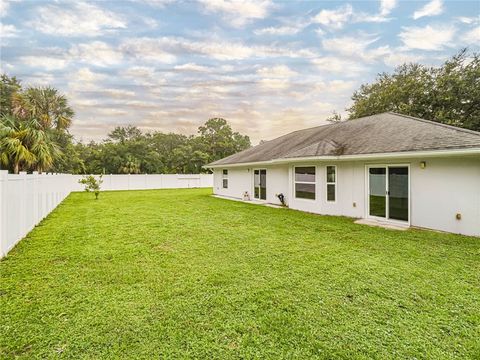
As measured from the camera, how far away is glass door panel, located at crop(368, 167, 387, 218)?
8156 mm

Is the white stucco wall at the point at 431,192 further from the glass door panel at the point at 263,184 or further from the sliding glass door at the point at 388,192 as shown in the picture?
the glass door panel at the point at 263,184

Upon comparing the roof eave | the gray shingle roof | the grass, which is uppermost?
the gray shingle roof

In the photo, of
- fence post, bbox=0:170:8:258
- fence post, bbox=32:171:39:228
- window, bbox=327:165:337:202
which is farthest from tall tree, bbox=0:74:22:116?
window, bbox=327:165:337:202

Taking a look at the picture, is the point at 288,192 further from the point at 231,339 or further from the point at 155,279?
the point at 231,339

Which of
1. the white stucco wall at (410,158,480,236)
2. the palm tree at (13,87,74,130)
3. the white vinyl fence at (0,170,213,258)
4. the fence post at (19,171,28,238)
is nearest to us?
the white vinyl fence at (0,170,213,258)

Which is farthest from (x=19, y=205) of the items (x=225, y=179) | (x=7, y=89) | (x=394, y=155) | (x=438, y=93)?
(x=7, y=89)

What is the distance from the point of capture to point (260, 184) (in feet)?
46.9

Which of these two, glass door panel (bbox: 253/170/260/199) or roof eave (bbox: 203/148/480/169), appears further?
glass door panel (bbox: 253/170/260/199)

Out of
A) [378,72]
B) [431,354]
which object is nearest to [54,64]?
[431,354]

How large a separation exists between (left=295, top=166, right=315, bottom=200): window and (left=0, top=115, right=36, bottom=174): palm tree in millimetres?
12795

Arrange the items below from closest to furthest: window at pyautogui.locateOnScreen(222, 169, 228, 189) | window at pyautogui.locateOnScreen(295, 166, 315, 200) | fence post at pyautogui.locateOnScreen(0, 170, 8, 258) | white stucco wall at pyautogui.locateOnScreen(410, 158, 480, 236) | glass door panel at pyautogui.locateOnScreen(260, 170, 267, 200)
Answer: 1. fence post at pyautogui.locateOnScreen(0, 170, 8, 258)
2. white stucco wall at pyautogui.locateOnScreen(410, 158, 480, 236)
3. window at pyautogui.locateOnScreen(295, 166, 315, 200)
4. glass door panel at pyautogui.locateOnScreen(260, 170, 267, 200)
5. window at pyautogui.locateOnScreen(222, 169, 228, 189)

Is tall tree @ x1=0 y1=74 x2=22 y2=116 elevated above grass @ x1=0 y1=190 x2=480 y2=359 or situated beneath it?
elevated above

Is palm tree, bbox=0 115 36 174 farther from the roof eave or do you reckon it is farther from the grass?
the roof eave

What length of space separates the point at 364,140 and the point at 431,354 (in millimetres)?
8312
